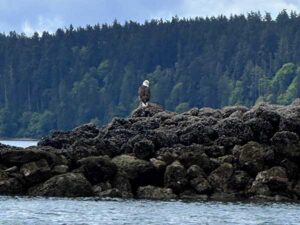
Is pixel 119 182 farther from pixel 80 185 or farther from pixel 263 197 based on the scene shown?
pixel 263 197

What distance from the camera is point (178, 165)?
54.7 m

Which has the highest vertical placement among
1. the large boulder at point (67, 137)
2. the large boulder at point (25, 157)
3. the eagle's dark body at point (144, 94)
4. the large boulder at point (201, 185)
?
the eagle's dark body at point (144, 94)

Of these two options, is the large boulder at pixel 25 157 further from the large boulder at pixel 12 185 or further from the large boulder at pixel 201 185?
the large boulder at pixel 201 185

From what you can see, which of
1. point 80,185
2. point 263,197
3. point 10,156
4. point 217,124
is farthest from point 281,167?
point 10,156

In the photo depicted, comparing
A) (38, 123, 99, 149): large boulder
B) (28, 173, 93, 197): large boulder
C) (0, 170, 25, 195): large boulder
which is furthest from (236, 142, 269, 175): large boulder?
→ (0, 170, 25, 195): large boulder

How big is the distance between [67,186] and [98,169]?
6.44 ft

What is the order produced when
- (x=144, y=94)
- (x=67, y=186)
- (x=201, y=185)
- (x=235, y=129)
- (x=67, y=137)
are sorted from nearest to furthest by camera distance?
1. (x=67, y=186)
2. (x=201, y=185)
3. (x=235, y=129)
4. (x=67, y=137)
5. (x=144, y=94)

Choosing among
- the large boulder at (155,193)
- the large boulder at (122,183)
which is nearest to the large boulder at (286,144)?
the large boulder at (155,193)

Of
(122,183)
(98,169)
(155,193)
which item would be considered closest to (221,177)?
(155,193)

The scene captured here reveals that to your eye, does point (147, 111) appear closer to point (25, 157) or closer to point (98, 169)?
point (98, 169)

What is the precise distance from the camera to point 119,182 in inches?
2179

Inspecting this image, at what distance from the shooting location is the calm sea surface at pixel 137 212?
46.8m

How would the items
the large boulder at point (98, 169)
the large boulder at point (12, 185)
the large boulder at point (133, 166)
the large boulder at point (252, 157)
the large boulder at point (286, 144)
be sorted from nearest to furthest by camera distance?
the large boulder at point (12, 185) < the large boulder at point (98, 169) < the large boulder at point (252, 157) < the large boulder at point (133, 166) < the large boulder at point (286, 144)

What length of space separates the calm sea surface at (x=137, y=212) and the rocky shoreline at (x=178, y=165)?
1502 mm
